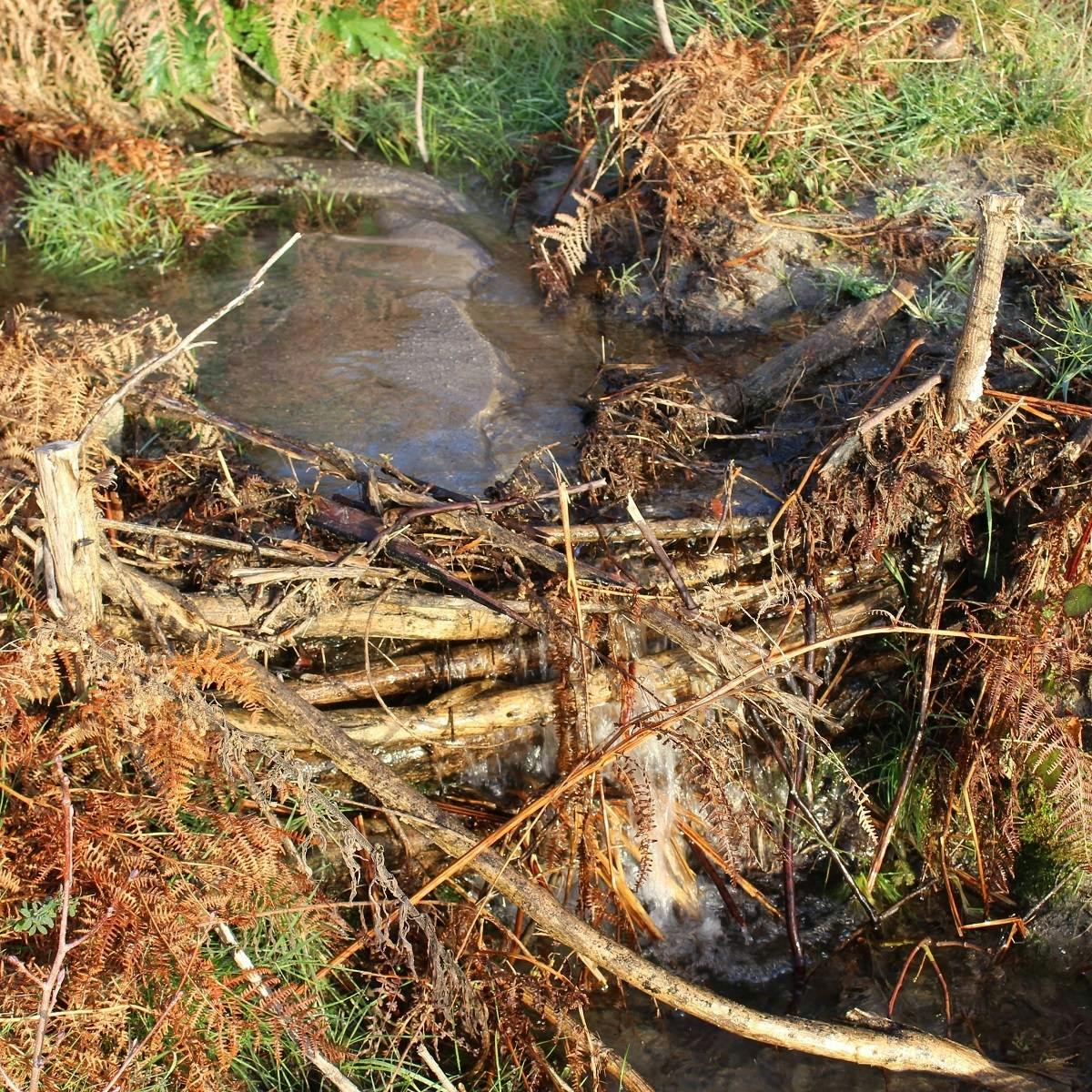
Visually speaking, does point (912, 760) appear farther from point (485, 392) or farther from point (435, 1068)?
point (485, 392)

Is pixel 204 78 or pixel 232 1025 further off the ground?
pixel 204 78

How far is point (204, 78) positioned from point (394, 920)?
5681mm

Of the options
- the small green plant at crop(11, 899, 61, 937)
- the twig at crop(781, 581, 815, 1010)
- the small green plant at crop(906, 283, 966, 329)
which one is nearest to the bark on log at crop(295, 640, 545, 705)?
the twig at crop(781, 581, 815, 1010)

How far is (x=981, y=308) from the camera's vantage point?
3.62 meters

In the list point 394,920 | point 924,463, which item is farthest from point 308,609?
point 924,463

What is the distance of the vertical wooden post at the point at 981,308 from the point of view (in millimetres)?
3449

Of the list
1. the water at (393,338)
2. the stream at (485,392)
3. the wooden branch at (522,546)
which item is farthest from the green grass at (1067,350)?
the wooden branch at (522,546)

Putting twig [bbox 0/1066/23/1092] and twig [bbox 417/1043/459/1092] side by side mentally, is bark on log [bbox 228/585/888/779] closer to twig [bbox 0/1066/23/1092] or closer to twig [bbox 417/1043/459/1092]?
twig [bbox 417/1043/459/1092]

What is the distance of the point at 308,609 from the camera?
347 centimetres

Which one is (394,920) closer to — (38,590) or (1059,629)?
(38,590)

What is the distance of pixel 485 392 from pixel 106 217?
2680 millimetres

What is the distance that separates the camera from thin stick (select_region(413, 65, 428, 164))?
6789mm

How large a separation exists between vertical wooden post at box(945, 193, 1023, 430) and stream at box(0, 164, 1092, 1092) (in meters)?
1.50

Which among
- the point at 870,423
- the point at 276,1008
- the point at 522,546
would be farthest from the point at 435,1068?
the point at 870,423
